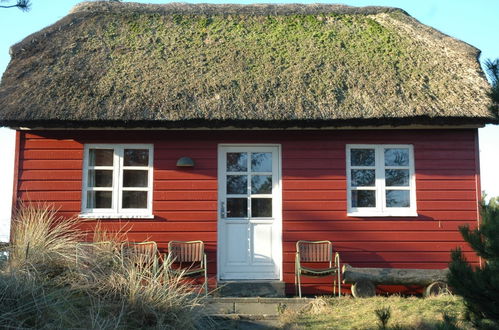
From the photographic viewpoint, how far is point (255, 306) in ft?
20.3

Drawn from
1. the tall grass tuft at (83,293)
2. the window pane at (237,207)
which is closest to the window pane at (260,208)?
the window pane at (237,207)

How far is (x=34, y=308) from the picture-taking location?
4266 mm

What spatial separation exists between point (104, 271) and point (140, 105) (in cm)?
279

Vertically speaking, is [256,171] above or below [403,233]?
above

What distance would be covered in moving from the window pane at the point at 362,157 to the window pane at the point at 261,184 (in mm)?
1344

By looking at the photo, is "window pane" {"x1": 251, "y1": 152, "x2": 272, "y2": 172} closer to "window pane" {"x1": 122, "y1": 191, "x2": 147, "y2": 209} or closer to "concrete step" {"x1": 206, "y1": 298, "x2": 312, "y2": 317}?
"window pane" {"x1": 122, "y1": 191, "x2": 147, "y2": 209}

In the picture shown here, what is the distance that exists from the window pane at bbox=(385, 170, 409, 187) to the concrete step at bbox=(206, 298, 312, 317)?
94.4 inches

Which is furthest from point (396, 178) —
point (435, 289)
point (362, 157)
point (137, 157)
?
point (137, 157)

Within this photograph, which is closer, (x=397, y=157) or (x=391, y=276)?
(x=391, y=276)

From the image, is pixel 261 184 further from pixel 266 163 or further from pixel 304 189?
pixel 304 189

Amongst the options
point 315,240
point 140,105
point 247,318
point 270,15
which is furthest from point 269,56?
point 247,318

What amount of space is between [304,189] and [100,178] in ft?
10.5

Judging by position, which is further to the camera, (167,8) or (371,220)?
(167,8)

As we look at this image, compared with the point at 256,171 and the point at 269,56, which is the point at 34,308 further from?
the point at 269,56
